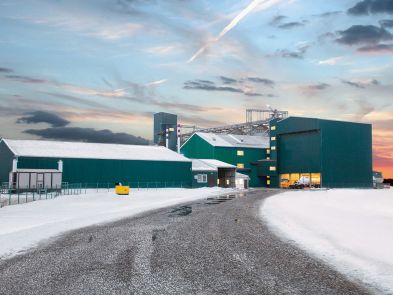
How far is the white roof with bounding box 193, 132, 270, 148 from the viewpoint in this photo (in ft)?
371

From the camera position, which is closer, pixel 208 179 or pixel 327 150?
pixel 208 179

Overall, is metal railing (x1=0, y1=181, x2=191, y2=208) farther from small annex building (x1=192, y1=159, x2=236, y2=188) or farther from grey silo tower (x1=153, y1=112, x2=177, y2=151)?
grey silo tower (x1=153, y1=112, x2=177, y2=151)

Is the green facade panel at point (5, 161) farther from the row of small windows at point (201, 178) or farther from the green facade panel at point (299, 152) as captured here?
the green facade panel at point (299, 152)

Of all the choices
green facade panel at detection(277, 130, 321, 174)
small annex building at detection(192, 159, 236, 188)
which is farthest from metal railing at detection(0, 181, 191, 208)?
green facade panel at detection(277, 130, 321, 174)

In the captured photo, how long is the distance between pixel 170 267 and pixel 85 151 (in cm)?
6344

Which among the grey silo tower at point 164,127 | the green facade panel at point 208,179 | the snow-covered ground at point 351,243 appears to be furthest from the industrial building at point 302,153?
the snow-covered ground at point 351,243

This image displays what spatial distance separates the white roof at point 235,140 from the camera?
113113mm

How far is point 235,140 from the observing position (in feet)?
385

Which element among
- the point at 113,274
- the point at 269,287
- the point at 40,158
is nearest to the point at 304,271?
the point at 269,287

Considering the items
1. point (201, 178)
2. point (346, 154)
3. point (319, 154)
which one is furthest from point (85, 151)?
Result: point (346, 154)

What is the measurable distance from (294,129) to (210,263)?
9701cm

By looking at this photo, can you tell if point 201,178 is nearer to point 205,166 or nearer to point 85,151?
point 205,166

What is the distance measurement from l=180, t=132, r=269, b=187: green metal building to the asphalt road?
92.7 metres

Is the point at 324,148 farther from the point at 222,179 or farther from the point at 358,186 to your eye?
the point at 222,179
